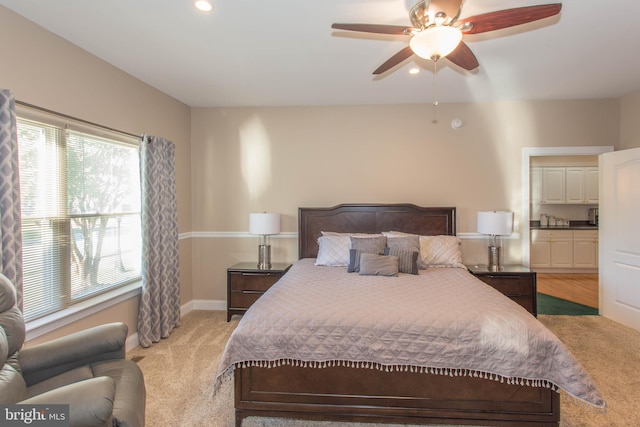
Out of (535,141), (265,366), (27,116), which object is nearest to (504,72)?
(535,141)

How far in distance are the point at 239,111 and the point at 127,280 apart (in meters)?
2.44

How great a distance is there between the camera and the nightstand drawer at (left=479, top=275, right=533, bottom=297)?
3432 millimetres

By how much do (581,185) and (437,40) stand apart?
6440 mm

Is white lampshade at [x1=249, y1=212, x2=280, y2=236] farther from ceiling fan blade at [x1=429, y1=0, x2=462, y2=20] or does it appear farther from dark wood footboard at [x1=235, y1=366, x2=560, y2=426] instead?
ceiling fan blade at [x1=429, y1=0, x2=462, y2=20]

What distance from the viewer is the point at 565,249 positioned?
604 cm

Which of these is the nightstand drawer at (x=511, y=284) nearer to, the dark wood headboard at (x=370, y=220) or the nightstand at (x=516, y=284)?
the nightstand at (x=516, y=284)

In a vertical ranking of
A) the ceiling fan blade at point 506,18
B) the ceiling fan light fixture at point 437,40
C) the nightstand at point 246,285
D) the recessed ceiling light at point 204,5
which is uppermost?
the recessed ceiling light at point 204,5

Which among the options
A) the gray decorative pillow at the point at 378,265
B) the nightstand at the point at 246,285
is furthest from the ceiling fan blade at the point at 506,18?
the nightstand at the point at 246,285

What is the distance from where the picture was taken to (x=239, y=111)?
4180 millimetres

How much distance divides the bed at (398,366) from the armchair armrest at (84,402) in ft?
2.38

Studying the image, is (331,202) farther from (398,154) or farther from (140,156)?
(140,156)

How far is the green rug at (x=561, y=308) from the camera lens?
158 inches

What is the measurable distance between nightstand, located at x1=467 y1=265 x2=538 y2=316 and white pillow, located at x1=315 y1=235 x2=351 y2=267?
1.44 metres

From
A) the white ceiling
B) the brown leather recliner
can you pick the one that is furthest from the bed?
the white ceiling
